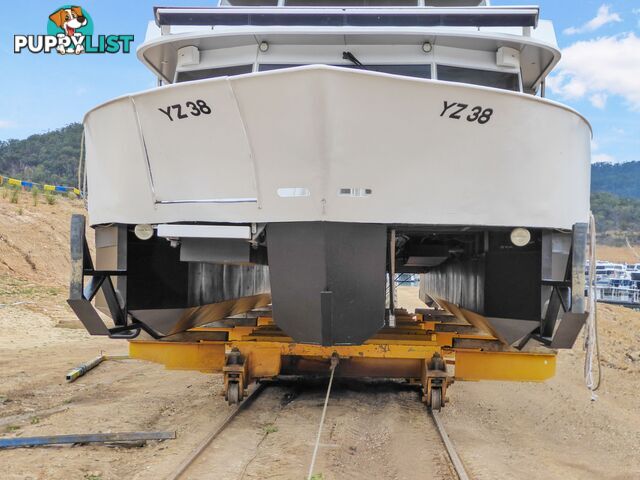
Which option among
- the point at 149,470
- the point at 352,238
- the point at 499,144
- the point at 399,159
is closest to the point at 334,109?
the point at 399,159

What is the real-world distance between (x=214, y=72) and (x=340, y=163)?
224cm

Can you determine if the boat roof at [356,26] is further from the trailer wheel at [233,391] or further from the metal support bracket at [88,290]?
the trailer wheel at [233,391]

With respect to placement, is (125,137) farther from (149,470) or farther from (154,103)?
(149,470)

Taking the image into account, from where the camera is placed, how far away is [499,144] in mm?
4695

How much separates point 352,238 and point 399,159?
0.67 metres

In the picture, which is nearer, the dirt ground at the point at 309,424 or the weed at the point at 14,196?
the dirt ground at the point at 309,424

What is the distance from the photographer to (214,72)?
20.1ft

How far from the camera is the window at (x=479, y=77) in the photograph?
5805 mm

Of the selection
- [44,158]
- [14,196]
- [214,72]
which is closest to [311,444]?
[214,72]

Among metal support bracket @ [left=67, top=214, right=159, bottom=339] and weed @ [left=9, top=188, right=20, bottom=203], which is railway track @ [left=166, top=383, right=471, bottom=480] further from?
weed @ [left=9, top=188, right=20, bottom=203]

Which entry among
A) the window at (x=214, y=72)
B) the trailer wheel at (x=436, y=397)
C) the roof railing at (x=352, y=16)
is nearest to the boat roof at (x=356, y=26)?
the roof railing at (x=352, y=16)

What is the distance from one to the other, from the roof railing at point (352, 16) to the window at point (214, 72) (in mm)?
558

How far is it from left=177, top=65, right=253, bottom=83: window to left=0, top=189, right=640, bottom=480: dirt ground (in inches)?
128

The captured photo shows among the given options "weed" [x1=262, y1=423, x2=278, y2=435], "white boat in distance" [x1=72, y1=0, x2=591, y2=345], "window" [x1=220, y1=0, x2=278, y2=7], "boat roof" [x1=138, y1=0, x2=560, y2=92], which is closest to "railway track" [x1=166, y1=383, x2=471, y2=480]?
"weed" [x1=262, y1=423, x2=278, y2=435]
